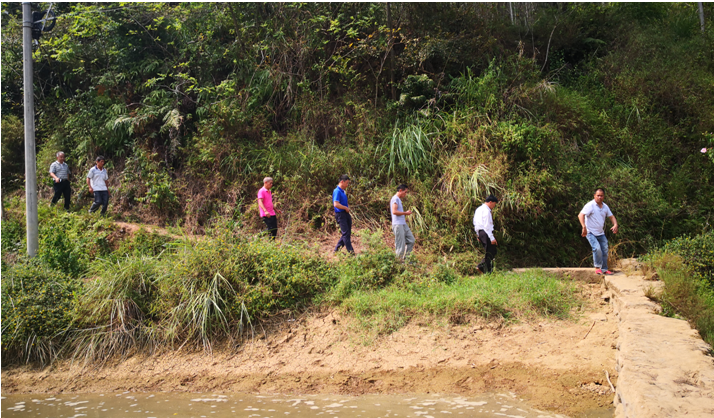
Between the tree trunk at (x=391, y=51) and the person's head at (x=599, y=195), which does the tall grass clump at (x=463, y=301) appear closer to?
the person's head at (x=599, y=195)

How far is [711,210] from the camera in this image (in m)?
10.9

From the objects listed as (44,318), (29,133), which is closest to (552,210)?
(44,318)

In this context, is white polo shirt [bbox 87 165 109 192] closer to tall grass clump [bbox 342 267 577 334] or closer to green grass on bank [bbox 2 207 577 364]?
green grass on bank [bbox 2 207 577 364]

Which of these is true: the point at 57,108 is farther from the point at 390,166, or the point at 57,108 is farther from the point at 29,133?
the point at 390,166

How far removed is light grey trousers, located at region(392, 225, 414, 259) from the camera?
8.95 meters

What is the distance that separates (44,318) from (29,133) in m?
3.64

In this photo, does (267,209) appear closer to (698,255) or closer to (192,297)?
(192,297)

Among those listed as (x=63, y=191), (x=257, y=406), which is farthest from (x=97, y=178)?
(x=257, y=406)

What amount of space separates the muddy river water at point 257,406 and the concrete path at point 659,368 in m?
1.06

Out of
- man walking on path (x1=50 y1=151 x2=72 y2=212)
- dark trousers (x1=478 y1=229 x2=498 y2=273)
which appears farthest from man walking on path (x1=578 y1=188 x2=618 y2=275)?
man walking on path (x1=50 y1=151 x2=72 y2=212)

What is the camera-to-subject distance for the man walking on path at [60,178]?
39.1ft

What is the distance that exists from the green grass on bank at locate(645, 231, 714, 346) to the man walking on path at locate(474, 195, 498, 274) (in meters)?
2.52

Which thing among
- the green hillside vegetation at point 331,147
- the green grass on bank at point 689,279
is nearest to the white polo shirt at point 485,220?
the green hillside vegetation at point 331,147

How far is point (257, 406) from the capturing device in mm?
6324
